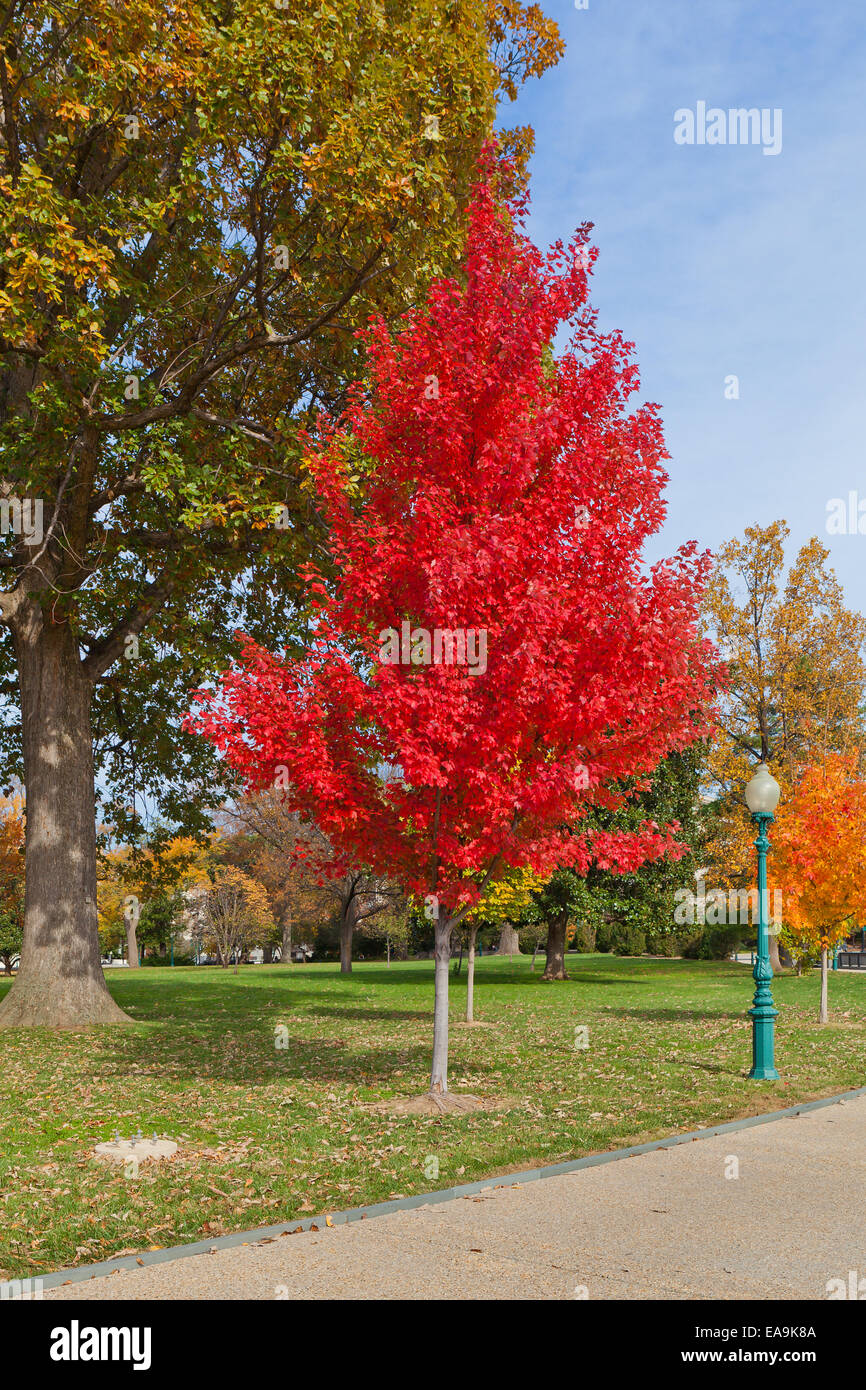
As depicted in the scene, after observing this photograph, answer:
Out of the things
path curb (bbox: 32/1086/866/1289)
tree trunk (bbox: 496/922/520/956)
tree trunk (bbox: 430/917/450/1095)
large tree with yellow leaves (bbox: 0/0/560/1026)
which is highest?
large tree with yellow leaves (bbox: 0/0/560/1026)

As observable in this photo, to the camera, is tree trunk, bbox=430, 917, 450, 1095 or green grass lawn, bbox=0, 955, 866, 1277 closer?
green grass lawn, bbox=0, 955, 866, 1277

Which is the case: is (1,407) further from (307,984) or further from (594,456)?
(307,984)

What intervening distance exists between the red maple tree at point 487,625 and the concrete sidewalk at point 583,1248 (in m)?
3.54

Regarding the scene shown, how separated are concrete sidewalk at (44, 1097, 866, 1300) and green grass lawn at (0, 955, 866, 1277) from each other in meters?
0.63

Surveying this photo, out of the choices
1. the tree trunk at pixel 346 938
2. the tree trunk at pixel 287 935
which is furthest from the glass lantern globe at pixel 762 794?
the tree trunk at pixel 287 935

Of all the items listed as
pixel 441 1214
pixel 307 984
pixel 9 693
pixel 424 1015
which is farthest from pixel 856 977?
pixel 441 1214

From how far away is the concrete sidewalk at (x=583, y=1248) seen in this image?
Answer: 543 cm

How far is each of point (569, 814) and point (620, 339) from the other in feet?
16.4

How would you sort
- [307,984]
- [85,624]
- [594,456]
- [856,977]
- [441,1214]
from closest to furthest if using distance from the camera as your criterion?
[441,1214]
[594,456]
[85,624]
[307,984]
[856,977]

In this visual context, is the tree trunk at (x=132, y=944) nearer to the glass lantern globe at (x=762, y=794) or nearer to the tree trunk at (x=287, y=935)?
the tree trunk at (x=287, y=935)

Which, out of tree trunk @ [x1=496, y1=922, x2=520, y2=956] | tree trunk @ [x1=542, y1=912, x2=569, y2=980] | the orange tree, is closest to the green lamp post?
the orange tree

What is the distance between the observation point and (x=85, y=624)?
62.5 ft

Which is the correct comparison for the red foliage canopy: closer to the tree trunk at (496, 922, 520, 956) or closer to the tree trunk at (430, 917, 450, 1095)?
the tree trunk at (430, 917, 450, 1095)

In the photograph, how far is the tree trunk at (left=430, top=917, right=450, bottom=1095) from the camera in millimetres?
10969
